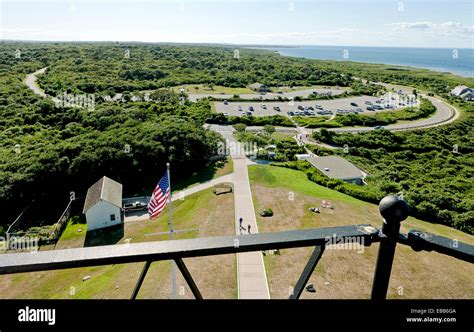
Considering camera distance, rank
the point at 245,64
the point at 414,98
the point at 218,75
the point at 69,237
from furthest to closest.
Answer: the point at 245,64 < the point at 218,75 < the point at 414,98 < the point at 69,237

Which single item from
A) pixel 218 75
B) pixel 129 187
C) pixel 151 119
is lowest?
pixel 129 187

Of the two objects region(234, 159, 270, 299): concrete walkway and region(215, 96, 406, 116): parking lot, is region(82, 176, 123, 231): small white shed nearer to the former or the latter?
region(234, 159, 270, 299): concrete walkway

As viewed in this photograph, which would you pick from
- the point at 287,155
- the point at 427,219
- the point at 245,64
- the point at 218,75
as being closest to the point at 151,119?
the point at 287,155

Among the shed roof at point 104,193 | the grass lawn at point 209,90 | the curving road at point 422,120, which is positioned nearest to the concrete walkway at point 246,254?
the shed roof at point 104,193

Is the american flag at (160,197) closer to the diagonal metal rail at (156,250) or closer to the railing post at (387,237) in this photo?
the diagonal metal rail at (156,250)

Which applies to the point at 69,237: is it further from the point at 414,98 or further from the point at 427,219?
the point at 414,98

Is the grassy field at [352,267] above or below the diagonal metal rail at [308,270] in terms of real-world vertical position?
below

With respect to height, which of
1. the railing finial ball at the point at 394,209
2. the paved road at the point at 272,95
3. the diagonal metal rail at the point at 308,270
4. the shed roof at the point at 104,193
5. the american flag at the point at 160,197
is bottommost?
the shed roof at the point at 104,193

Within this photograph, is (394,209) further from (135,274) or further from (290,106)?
(290,106)

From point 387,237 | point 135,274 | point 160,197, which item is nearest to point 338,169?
point 160,197
